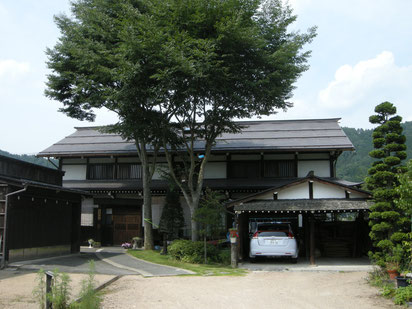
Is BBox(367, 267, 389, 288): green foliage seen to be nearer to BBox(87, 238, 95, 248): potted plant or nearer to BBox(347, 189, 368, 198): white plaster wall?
BBox(347, 189, 368, 198): white plaster wall

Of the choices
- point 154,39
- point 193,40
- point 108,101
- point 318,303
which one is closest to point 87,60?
point 108,101

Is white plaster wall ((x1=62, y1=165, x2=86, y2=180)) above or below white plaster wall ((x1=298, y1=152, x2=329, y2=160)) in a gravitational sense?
below

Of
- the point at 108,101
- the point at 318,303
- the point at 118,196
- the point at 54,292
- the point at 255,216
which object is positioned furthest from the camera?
the point at 118,196

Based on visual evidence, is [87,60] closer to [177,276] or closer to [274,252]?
[177,276]

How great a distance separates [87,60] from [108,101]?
2.00 m

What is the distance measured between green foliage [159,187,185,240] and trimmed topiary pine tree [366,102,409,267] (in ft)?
38.6

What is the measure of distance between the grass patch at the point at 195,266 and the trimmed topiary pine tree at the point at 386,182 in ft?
15.8

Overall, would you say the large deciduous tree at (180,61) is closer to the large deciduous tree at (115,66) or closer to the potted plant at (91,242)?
the large deciduous tree at (115,66)

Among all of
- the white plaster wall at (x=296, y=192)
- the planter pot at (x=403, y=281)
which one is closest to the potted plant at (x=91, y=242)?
the white plaster wall at (x=296, y=192)

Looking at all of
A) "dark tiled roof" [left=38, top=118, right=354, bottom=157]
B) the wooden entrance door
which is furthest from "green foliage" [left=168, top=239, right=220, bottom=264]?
the wooden entrance door

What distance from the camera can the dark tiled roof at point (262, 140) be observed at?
2358 cm

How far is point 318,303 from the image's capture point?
934 centimetres

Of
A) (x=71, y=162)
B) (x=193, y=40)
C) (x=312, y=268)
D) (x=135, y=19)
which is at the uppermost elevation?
(x=135, y=19)

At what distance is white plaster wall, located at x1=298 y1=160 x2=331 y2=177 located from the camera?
925 inches
